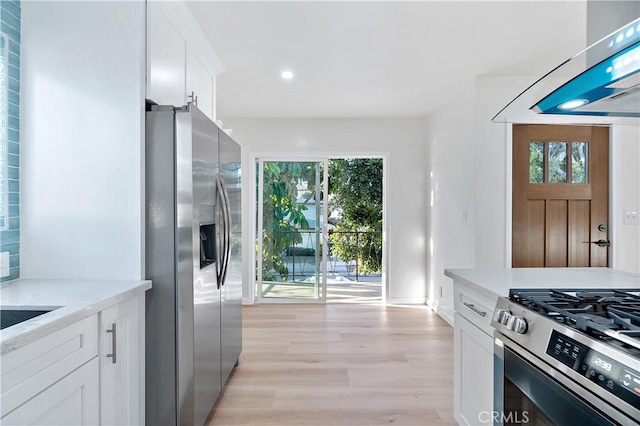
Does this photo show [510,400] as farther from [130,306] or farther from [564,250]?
[564,250]

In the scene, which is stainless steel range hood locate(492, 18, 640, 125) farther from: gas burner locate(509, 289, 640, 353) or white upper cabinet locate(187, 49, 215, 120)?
white upper cabinet locate(187, 49, 215, 120)

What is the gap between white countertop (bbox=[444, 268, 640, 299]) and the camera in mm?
1524

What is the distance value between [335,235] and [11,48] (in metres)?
5.59

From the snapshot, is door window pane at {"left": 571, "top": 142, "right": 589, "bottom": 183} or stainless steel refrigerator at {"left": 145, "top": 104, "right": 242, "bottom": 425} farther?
door window pane at {"left": 571, "top": 142, "right": 589, "bottom": 183}

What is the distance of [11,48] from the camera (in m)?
1.60

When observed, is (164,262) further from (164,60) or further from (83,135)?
(164,60)

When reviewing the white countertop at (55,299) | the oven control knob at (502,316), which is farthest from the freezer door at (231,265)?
the oven control knob at (502,316)

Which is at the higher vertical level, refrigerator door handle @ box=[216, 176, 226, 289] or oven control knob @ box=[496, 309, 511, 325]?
refrigerator door handle @ box=[216, 176, 226, 289]

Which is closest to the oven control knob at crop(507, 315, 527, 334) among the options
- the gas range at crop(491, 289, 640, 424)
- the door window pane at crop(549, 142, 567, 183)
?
the gas range at crop(491, 289, 640, 424)

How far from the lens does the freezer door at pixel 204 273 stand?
1731 mm

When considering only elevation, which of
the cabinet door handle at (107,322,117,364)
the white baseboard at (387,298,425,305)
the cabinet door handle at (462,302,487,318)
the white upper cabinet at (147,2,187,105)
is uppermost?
the white upper cabinet at (147,2,187,105)

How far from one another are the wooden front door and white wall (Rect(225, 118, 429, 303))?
1.45 meters

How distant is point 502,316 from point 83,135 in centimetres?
193

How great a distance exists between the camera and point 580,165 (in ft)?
10.8
